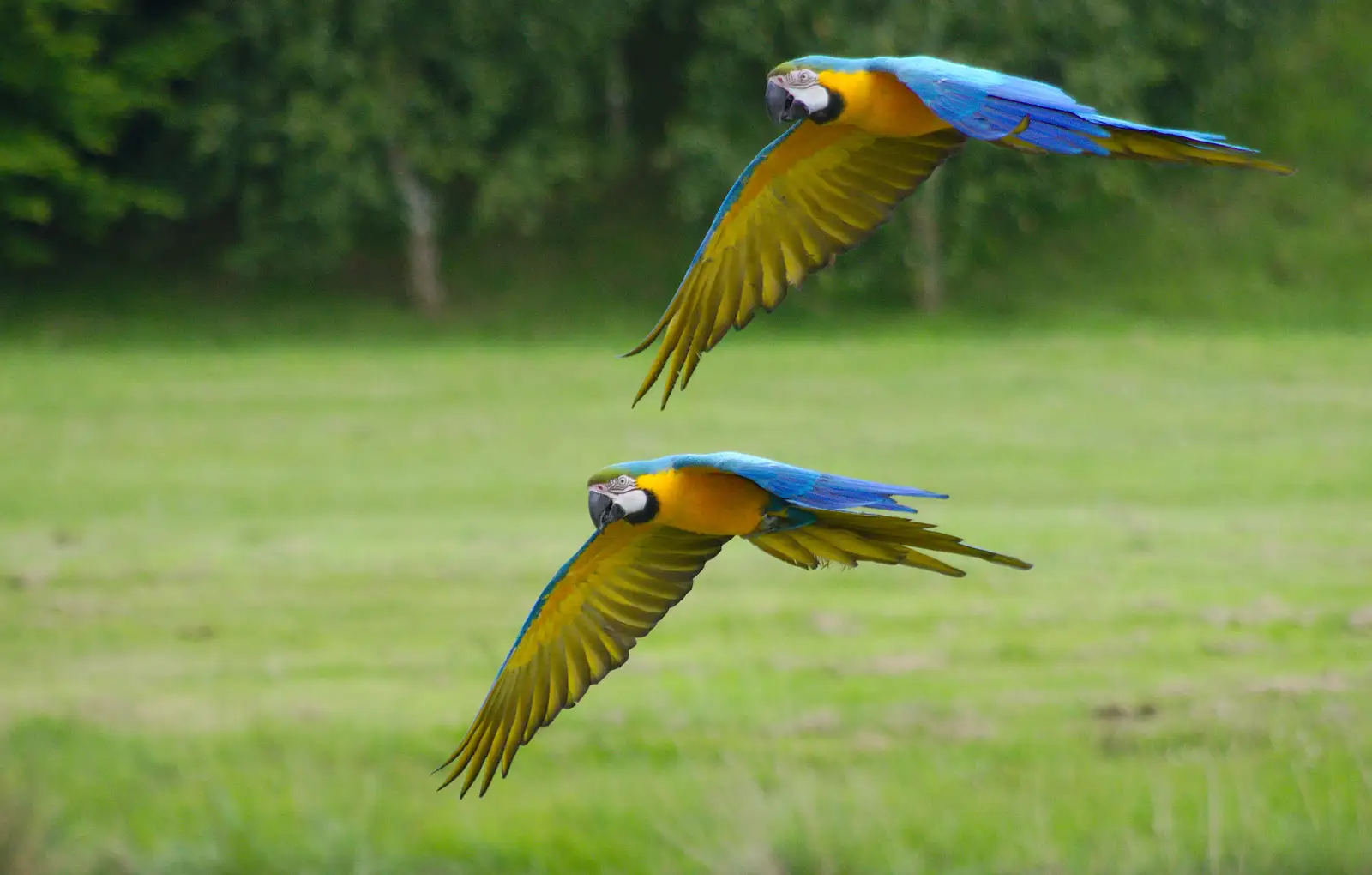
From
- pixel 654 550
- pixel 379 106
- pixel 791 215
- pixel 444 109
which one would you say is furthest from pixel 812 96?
pixel 444 109

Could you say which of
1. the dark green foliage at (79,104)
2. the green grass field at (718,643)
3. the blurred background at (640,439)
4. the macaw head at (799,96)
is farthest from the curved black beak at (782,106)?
the dark green foliage at (79,104)

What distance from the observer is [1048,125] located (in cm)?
86

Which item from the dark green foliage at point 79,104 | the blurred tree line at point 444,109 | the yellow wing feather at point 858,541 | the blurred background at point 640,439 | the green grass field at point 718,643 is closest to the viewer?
the yellow wing feather at point 858,541

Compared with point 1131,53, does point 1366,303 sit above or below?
below

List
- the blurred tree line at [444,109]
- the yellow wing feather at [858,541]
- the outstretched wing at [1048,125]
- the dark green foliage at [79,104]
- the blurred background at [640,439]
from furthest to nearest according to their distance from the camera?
the dark green foliage at [79,104]
the blurred tree line at [444,109]
the blurred background at [640,439]
the yellow wing feather at [858,541]
the outstretched wing at [1048,125]

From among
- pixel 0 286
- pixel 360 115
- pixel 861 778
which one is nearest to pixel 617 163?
pixel 360 115

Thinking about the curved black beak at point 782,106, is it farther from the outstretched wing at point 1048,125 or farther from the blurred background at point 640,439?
the blurred background at point 640,439

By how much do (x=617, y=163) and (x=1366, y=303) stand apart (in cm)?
1022

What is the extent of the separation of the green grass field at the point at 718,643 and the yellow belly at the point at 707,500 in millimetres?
3438

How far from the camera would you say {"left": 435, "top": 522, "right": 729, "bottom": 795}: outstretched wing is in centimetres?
112

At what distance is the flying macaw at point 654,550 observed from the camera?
99 centimetres

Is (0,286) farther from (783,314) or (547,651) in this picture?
(547,651)

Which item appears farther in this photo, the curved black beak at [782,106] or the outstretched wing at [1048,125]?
the curved black beak at [782,106]

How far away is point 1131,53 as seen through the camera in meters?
19.0
